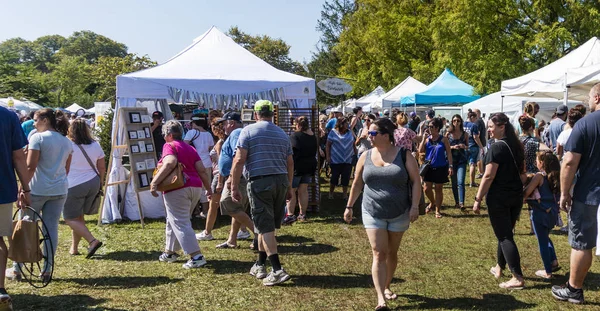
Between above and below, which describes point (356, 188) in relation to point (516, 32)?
below

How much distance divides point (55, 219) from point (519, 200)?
460 centimetres

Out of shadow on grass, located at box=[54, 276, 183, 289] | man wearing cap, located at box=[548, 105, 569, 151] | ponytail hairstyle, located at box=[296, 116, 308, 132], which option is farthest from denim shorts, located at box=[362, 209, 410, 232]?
man wearing cap, located at box=[548, 105, 569, 151]

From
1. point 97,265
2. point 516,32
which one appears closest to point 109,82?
point 516,32

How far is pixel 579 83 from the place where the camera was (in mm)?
10562

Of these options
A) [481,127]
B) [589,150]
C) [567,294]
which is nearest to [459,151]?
[481,127]

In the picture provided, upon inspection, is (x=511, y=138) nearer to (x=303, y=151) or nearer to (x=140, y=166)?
(x=303, y=151)

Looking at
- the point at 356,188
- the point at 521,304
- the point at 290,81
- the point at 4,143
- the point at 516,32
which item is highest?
the point at 516,32

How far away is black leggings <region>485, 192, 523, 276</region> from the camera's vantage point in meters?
5.20

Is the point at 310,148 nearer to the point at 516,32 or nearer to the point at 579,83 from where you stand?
the point at 579,83

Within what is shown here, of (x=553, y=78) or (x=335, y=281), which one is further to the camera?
(x=553, y=78)

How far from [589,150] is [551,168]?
129cm

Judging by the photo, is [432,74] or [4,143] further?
[432,74]

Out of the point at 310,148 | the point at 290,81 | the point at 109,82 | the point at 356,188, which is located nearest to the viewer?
the point at 356,188

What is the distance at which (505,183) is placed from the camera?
5195mm
